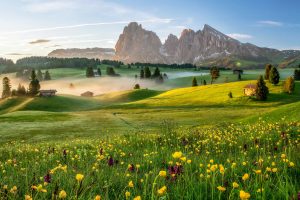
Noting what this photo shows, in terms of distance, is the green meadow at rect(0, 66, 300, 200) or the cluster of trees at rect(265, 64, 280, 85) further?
the cluster of trees at rect(265, 64, 280, 85)

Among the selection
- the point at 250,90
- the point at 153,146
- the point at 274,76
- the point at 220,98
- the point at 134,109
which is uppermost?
the point at 153,146

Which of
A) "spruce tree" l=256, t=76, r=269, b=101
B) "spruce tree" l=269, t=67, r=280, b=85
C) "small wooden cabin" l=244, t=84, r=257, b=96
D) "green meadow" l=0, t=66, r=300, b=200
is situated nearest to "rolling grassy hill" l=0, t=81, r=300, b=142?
"green meadow" l=0, t=66, r=300, b=200

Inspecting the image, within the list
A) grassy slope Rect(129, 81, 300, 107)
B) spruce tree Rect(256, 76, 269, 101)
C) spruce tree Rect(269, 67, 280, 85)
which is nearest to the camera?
spruce tree Rect(256, 76, 269, 101)

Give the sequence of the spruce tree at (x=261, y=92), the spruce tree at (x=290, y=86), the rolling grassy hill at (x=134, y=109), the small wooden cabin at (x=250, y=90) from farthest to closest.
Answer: the spruce tree at (x=290, y=86) → the small wooden cabin at (x=250, y=90) → the spruce tree at (x=261, y=92) → the rolling grassy hill at (x=134, y=109)

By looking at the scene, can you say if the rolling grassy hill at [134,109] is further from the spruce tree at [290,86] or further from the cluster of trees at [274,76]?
the cluster of trees at [274,76]

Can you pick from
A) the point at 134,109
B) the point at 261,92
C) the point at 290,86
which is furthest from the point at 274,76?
the point at 134,109

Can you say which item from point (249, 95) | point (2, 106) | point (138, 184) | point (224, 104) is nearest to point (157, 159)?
point (138, 184)

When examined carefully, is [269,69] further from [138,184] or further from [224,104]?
[138,184]

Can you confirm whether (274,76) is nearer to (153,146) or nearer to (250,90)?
(250,90)

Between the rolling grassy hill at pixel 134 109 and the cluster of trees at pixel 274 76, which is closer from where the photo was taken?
the rolling grassy hill at pixel 134 109

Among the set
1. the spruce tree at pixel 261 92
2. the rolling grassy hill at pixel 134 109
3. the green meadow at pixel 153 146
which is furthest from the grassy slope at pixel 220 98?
the spruce tree at pixel 261 92

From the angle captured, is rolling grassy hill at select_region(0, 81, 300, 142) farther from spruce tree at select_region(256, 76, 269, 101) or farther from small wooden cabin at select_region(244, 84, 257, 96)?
small wooden cabin at select_region(244, 84, 257, 96)

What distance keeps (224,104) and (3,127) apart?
68250 millimetres

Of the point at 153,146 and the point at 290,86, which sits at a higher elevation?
the point at 153,146
